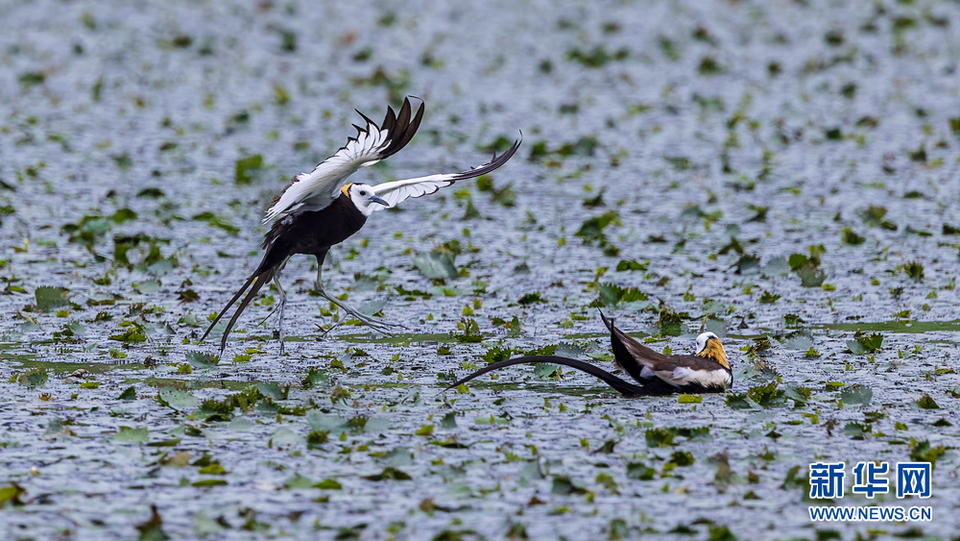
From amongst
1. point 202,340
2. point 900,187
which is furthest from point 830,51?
point 202,340

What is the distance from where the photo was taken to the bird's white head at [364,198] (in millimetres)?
8219

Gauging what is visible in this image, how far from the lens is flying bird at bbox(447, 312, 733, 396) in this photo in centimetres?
727

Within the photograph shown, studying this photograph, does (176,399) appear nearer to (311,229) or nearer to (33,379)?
(33,379)

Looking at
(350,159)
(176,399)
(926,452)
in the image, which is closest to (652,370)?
(926,452)

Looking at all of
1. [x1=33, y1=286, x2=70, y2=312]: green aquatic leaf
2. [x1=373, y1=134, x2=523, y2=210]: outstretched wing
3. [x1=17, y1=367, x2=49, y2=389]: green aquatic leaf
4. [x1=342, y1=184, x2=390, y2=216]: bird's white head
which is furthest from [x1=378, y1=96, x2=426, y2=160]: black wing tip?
[x1=33, y1=286, x2=70, y2=312]: green aquatic leaf

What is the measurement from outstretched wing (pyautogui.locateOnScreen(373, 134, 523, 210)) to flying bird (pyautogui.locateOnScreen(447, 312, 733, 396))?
4.06ft

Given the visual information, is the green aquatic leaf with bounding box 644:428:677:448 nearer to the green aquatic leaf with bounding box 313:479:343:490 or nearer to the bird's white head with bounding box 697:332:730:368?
the bird's white head with bounding box 697:332:730:368

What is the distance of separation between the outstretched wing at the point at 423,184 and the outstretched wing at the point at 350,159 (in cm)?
32

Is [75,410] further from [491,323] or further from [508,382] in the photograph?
A: [491,323]

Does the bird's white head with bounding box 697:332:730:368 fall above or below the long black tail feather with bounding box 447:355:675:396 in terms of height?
above

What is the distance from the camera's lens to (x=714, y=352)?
749 centimetres

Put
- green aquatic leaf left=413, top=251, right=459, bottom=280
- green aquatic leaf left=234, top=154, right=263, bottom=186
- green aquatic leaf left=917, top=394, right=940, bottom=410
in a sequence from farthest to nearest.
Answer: green aquatic leaf left=234, top=154, right=263, bottom=186
green aquatic leaf left=413, top=251, right=459, bottom=280
green aquatic leaf left=917, top=394, right=940, bottom=410

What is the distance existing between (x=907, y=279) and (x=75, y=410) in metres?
6.10

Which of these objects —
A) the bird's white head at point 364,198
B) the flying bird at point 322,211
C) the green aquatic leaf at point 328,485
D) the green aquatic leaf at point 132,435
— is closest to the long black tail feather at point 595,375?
the flying bird at point 322,211
